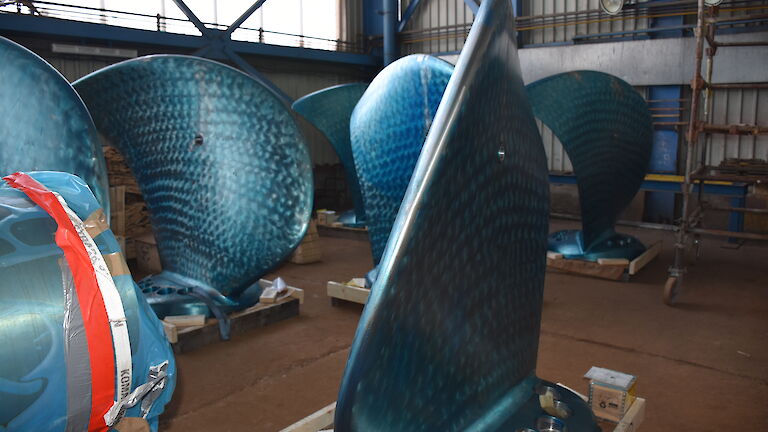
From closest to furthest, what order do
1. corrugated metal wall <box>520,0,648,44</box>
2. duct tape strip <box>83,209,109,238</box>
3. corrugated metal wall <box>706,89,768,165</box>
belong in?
duct tape strip <box>83,209,109,238</box> < corrugated metal wall <box>706,89,768,165</box> < corrugated metal wall <box>520,0,648,44</box>

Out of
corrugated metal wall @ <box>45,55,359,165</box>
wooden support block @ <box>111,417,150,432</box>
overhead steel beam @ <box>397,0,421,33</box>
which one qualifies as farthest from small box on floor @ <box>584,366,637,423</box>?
overhead steel beam @ <box>397,0,421,33</box>

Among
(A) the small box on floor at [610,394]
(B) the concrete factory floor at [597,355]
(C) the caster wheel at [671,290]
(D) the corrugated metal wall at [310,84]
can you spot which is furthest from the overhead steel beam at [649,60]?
(A) the small box on floor at [610,394]

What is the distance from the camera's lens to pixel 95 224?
128 centimetres

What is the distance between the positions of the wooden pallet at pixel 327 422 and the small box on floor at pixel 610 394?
0.03m

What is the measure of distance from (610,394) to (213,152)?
94.6 inches

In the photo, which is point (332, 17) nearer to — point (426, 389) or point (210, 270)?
point (210, 270)

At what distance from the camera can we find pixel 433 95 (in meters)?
3.36

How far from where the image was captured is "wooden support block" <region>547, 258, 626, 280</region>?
522cm

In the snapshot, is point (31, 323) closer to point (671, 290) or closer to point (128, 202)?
Result: point (671, 290)

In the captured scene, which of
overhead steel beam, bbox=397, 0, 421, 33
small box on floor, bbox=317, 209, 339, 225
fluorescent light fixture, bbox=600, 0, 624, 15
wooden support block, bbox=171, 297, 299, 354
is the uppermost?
overhead steel beam, bbox=397, 0, 421, 33

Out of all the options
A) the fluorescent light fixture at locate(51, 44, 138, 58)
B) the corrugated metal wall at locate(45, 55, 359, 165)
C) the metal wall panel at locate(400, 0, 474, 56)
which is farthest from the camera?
the metal wall panel at locate(400, 0, 474, 56)

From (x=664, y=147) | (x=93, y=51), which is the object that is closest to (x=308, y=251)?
(x=93, y=51)

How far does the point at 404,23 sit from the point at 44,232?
10.2 metres

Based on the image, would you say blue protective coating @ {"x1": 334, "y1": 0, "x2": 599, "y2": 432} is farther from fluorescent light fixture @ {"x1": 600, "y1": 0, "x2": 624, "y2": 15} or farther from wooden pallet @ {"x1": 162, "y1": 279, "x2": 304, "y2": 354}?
fluorescent light fixture @ {"x1": 600, "y1": 0, "x2": 624, "y2": 15}
